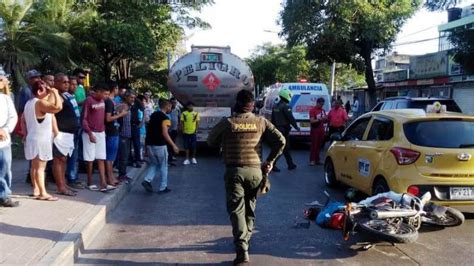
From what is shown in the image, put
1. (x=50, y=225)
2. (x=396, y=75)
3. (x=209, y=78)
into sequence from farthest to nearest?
(x=396, y=75) < (x=209, y=78) < (x=50, y=225)

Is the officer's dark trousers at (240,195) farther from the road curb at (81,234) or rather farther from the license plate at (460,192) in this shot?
the license plate at (460,192)

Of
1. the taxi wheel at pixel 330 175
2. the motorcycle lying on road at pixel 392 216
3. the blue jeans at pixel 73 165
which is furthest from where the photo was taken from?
the taxi wheel at pixel 330 175

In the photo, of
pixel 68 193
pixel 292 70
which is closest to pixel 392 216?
pixel 68 193

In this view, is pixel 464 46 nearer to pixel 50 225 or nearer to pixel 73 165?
pixel 73 165

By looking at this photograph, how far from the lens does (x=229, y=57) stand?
15797 mm

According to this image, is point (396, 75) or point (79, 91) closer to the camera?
point (79, 91)

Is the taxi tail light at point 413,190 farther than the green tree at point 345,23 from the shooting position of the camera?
No

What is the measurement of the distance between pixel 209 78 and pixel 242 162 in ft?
33.8

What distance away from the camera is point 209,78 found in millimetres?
15664

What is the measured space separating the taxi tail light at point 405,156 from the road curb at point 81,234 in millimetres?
3982

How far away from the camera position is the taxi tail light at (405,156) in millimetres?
7074

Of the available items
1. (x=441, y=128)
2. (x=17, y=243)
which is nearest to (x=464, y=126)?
(x=441, y=128)

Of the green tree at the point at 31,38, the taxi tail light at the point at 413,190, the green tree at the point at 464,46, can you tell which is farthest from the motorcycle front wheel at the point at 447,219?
the green tree at the point at 31,38

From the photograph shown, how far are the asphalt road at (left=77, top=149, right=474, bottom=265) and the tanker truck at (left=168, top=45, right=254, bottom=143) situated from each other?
22.8 feet
